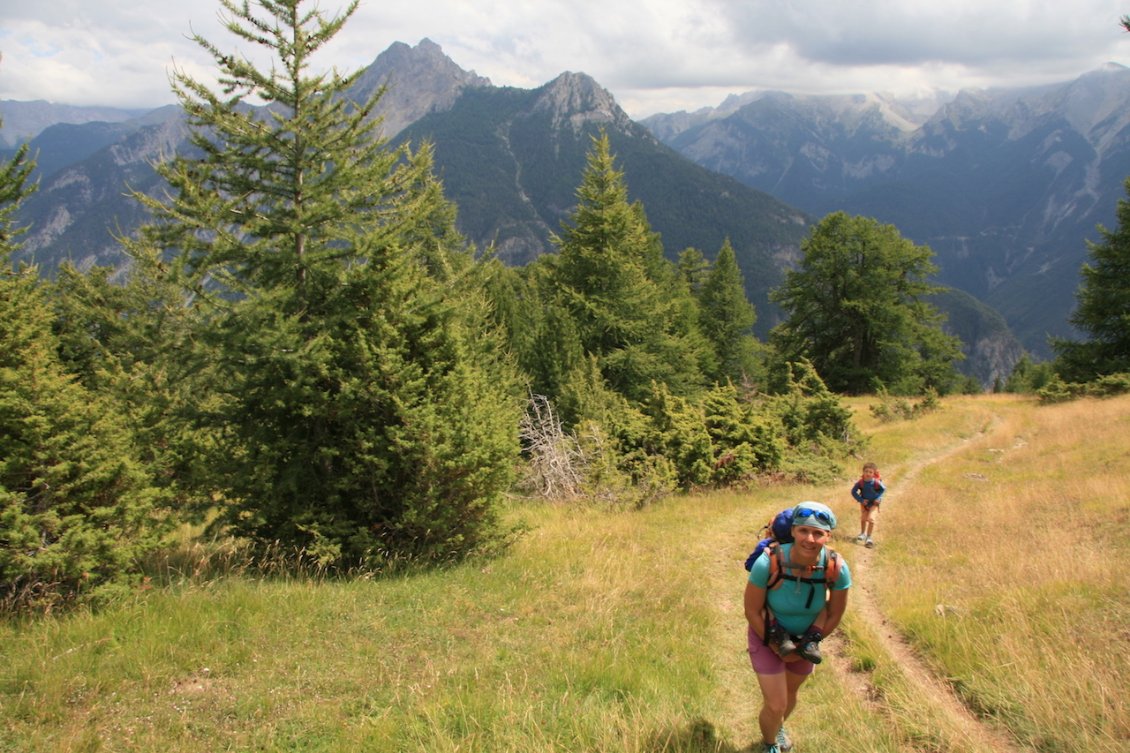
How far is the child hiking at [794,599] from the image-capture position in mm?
4164

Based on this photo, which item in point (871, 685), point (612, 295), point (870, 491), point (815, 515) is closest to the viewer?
point (815, 515)

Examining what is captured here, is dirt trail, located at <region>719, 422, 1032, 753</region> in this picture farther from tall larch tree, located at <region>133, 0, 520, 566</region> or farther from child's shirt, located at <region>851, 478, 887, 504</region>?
tall larch tree, located at <region>133, 0, 520, 566</region>

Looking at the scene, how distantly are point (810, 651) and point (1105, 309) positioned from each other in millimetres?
35304

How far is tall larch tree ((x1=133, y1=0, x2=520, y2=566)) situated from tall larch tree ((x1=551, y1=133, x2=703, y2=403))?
13649mm

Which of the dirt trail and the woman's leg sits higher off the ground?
the woman's leg

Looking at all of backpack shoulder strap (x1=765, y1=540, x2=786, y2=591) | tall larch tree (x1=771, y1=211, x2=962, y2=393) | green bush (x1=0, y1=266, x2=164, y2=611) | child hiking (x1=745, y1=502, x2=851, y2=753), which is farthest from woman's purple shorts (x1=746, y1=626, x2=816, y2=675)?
tall larch tree (x1=771, y1=211, x2=962, y2=393)

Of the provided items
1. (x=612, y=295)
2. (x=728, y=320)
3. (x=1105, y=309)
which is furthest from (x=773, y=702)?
(x=728, y=320)

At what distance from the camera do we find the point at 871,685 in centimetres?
570

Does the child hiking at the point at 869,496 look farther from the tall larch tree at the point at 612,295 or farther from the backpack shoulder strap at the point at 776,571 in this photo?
the tall larch tree at the point at 612,295

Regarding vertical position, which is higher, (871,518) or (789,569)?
(789,569)

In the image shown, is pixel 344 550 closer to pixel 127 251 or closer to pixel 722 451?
pixel 722 451

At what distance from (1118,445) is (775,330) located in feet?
96.7

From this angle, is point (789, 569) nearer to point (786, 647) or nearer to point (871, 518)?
point (786, 647)

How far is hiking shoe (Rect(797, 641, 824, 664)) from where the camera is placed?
4.12 metres
